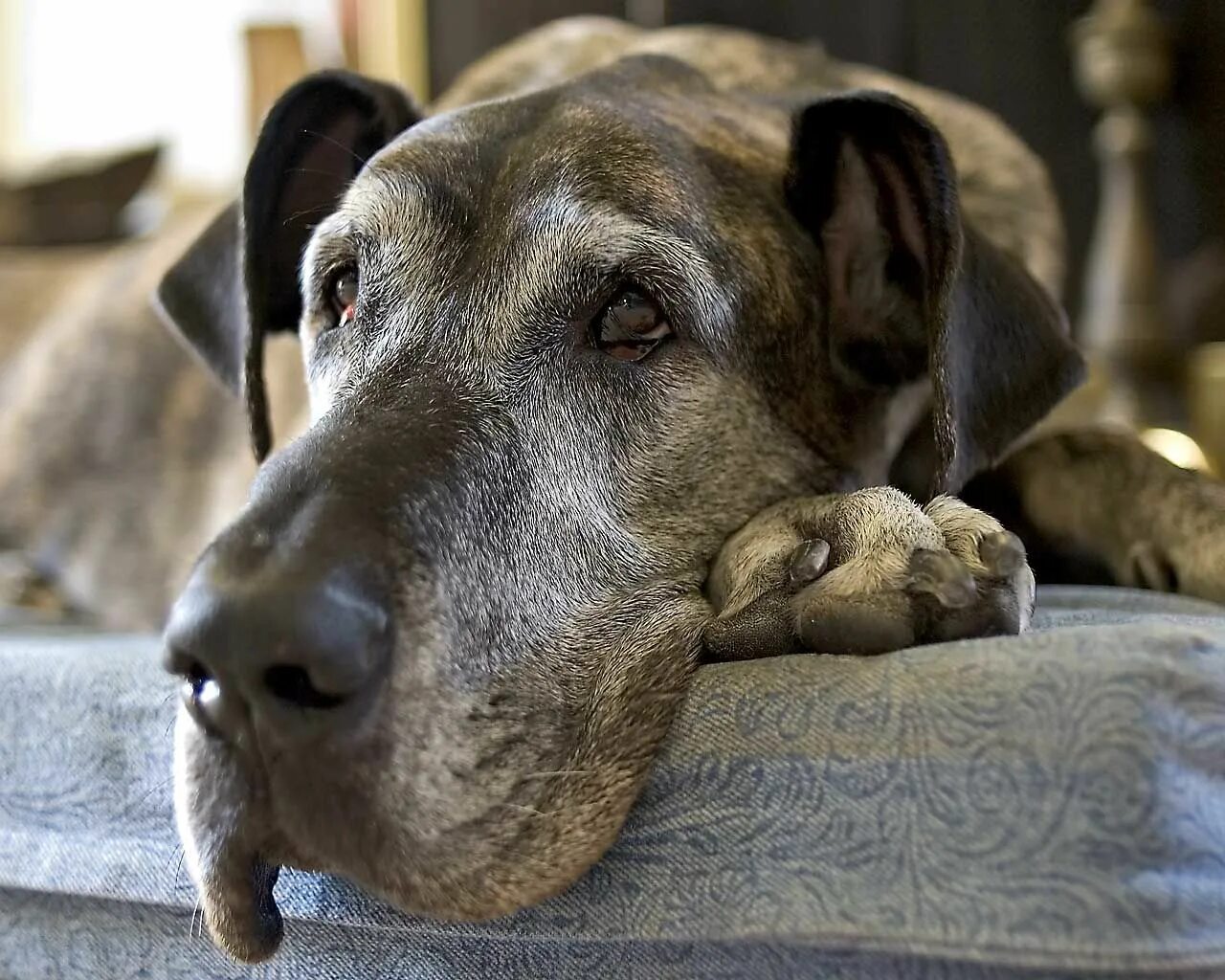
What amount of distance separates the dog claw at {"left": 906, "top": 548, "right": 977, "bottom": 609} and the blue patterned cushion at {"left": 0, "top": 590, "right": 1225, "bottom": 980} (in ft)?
0.26

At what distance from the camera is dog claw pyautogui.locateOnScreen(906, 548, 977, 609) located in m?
1.17

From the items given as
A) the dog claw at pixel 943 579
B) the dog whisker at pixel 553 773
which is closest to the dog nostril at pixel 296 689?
the dog whisker at pixel 553 773

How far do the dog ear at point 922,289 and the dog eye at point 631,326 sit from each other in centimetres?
30

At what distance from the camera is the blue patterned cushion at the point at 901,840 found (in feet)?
3.10

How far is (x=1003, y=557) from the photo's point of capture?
1.20 metres

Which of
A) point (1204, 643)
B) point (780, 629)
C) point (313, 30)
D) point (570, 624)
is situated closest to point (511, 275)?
point (570, 624)

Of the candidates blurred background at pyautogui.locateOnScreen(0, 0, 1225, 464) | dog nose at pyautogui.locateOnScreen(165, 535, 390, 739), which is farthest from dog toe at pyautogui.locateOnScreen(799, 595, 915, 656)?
blurred background at pyautogui.locateOnScreen(0, 0, 1225, 464)

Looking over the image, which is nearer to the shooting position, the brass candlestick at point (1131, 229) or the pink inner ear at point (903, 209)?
the pink inner ear at point (903, 209)

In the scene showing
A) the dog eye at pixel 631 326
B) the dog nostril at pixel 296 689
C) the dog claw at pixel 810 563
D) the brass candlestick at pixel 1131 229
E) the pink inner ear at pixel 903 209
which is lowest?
the brass candlestick at pixel 1131 229

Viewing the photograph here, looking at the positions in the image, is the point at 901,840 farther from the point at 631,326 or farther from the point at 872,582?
the point at 631,326

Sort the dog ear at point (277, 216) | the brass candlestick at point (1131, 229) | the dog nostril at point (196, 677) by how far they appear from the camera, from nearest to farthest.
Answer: the dog nostril at point (196, 677) < the dog ear at point (277, 216) < the brass candlestick at point (1131, 229)

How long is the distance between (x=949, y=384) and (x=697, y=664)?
19.7 inches

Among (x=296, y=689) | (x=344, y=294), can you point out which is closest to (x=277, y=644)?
(x=296, y=689)

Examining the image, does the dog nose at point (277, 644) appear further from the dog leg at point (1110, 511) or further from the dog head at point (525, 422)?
the dog leg at point (1110, 511)
